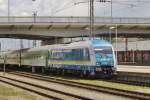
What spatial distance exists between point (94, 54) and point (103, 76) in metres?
2.46

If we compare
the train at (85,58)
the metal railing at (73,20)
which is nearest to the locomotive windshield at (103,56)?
the train at (85,58)

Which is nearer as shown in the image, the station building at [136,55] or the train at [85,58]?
the train at [85,58]

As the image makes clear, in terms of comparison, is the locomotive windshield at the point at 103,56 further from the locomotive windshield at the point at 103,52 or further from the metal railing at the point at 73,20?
the metal railing at the point at 73,20

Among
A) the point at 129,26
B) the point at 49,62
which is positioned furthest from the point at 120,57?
the point at 49,62

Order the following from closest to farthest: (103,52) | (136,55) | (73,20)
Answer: (103,52) → (73,20) → (136,55)

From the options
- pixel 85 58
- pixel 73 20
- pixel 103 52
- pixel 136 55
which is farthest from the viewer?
pixel 136 55

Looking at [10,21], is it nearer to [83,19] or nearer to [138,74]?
[83,19]

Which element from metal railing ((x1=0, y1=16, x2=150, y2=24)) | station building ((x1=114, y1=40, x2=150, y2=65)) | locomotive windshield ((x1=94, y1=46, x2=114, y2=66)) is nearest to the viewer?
locomotive windshield ((x1=94, y1=46, x2=114, y2=66))

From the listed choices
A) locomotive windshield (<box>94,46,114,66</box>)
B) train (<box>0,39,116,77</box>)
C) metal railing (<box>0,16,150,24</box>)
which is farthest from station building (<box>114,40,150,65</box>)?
locomotive windshield (<box>94,46,114,66</box>)

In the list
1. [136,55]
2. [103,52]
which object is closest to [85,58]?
[103,52]

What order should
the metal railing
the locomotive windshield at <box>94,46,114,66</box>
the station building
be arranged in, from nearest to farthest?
the locomotive windshield at <box>94,46,114,66</box> < the metal railing < the station building

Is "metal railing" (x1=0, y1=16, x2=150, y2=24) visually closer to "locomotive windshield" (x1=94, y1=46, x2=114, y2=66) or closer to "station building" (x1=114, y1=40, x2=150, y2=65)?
"station building" (x1=114, y1=40, x2=150, y2=65)

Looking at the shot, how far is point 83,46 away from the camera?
3897 centimetres

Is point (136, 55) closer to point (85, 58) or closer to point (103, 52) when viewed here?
point (85, 58)
